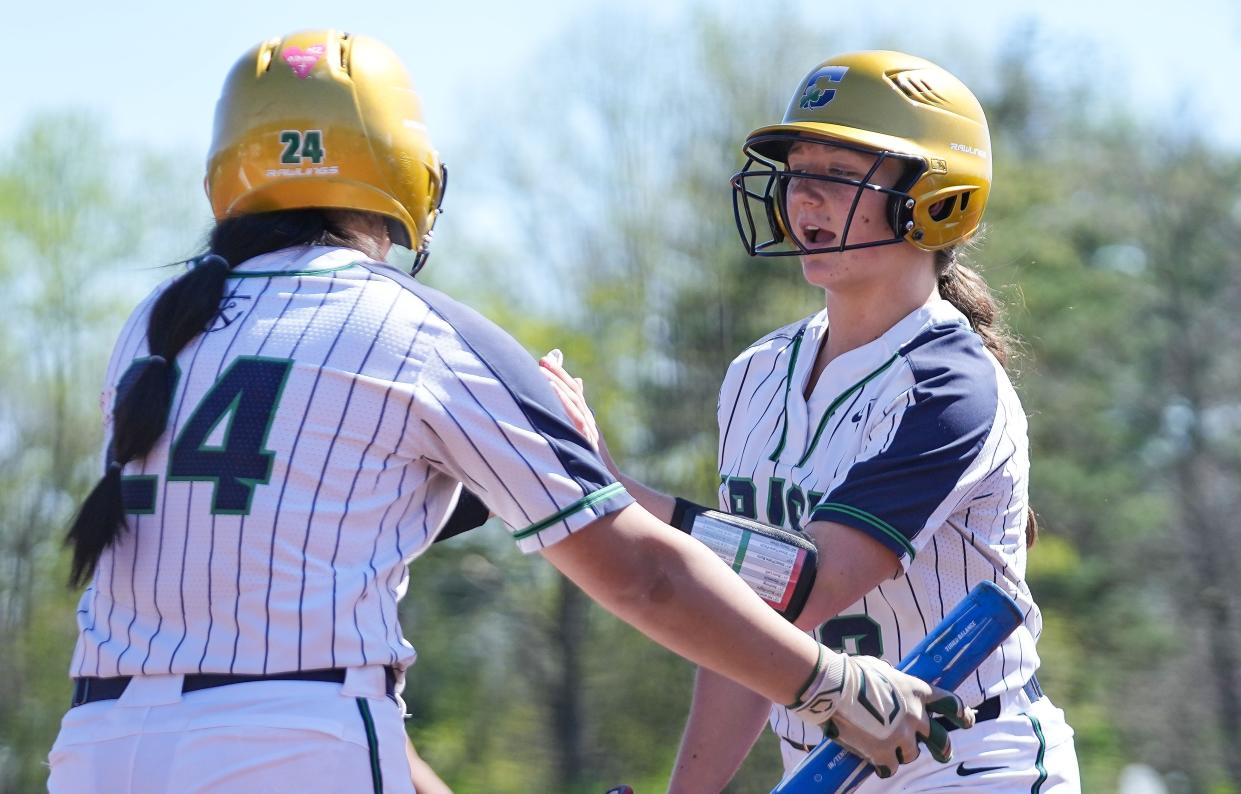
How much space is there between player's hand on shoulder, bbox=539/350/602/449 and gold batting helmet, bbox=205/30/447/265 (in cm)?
37

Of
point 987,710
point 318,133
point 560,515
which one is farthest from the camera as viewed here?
point 987,710

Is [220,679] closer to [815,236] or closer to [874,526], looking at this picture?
[874,526]

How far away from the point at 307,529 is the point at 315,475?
8 centimetres

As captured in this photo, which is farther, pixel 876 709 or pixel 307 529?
pixel 876 709

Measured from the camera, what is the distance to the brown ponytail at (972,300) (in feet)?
12.1

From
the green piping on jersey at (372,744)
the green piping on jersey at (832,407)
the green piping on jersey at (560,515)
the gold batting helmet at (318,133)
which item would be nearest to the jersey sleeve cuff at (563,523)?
the green piping on jersey at (560,515)

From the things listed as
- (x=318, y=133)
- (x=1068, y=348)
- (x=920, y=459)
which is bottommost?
(x=1068, y=348)

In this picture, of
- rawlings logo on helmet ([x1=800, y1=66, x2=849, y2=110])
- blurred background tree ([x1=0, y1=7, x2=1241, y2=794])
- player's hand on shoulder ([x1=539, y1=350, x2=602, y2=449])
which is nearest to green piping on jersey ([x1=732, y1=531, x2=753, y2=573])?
player's hand on shoulder ([x1=539, y1=350, x2=602, y2=449])

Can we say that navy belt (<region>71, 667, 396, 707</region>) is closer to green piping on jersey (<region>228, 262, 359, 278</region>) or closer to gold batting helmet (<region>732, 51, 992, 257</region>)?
green piping on jersey (<region>228, 262, 359, 278</region>)

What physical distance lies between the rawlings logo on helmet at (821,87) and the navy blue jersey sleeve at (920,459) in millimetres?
722

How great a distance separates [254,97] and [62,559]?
1480 cm

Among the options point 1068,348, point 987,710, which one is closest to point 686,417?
point 1068,348

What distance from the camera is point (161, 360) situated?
7.47 feet

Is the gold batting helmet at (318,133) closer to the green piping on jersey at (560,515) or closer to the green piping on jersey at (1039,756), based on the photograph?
the green piping on jersey at (560,515)
